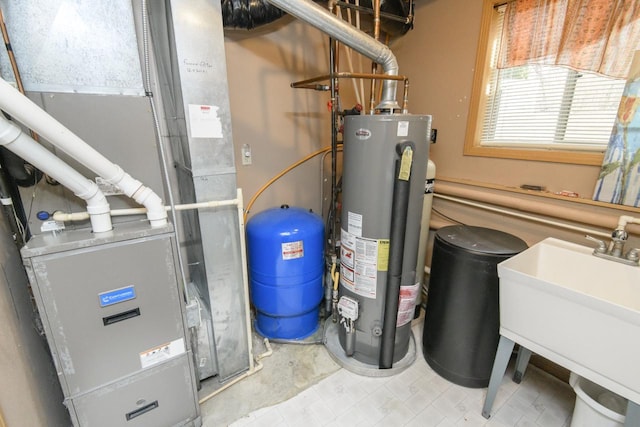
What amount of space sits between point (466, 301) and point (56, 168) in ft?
6.06

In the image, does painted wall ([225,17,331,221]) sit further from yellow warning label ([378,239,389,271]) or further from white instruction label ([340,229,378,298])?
yellow warning label ([378,239,389,271])

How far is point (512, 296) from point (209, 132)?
5.02ft

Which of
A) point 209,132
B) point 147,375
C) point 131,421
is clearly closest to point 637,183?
point 209,132

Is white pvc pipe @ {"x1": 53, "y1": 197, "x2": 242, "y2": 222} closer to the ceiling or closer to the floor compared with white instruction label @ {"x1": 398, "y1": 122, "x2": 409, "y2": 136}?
closer to the floor

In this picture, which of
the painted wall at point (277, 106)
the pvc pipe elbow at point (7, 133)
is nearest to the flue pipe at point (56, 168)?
the pvc pipe elbow at point (7, 133)

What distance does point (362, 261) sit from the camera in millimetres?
1565

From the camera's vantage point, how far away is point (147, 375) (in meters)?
1.20

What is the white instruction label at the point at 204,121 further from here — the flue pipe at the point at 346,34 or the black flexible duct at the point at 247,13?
the black flexible duct at the point at 247,13

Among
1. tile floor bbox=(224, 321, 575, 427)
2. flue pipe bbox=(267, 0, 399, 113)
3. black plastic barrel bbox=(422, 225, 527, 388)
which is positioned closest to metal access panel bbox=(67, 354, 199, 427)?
tile floor bbox=(224, 321, 575, 427)

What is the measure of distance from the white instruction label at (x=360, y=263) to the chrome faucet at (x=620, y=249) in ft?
3.31

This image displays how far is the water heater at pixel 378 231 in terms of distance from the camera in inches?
54.3

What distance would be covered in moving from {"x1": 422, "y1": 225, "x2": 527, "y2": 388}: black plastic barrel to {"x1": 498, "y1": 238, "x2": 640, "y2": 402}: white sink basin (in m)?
0.15

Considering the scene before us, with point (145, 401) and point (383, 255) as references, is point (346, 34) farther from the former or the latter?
point (145, 401)

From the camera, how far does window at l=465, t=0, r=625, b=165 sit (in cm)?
149
